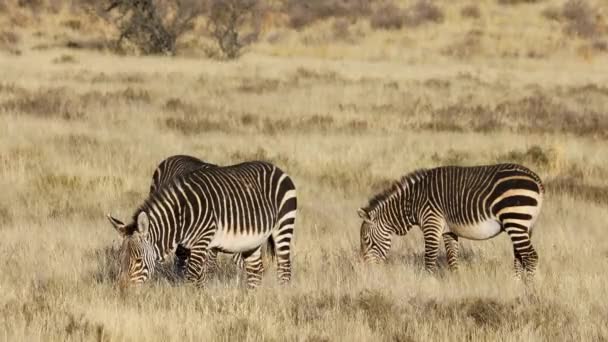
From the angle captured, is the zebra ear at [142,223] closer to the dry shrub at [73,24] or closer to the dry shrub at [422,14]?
the dry shrub at [422,14]

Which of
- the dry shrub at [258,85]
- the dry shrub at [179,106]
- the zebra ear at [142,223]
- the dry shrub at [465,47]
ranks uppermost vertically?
the dry shrub at [465,47]

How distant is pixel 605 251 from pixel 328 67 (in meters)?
20.3

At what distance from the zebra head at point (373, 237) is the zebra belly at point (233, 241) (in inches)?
64.0

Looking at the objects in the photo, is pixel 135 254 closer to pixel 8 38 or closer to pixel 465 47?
pixel 8 38

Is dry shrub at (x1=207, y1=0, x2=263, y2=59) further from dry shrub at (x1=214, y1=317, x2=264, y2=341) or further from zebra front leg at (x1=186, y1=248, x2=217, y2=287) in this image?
dry shrub at (x1=214, y1=317, x2=264, y2=341)

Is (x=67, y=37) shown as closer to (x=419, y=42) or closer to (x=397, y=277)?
(x=419, y=42)

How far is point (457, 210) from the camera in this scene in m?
9.66

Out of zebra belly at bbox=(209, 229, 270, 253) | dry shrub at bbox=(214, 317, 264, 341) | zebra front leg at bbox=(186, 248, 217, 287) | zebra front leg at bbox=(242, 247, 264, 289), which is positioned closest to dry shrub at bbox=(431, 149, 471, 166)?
zebra front leg at bbox=(242, 247, 264, 289)

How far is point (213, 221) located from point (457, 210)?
2649 millimetres

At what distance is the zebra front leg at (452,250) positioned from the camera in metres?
10.0

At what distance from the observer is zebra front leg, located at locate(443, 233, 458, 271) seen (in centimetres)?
1000

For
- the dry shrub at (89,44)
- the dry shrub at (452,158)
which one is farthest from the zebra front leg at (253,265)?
the dry shrub at (89,44)

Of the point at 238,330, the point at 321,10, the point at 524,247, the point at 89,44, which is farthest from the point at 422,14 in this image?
the point at 238,330

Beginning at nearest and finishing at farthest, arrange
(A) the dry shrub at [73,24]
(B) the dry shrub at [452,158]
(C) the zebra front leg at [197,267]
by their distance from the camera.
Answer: (C) the zebra front leg at [197,267] → (B) the dry shrub at [452,158] → (A) the dry shrub at [73,24]
